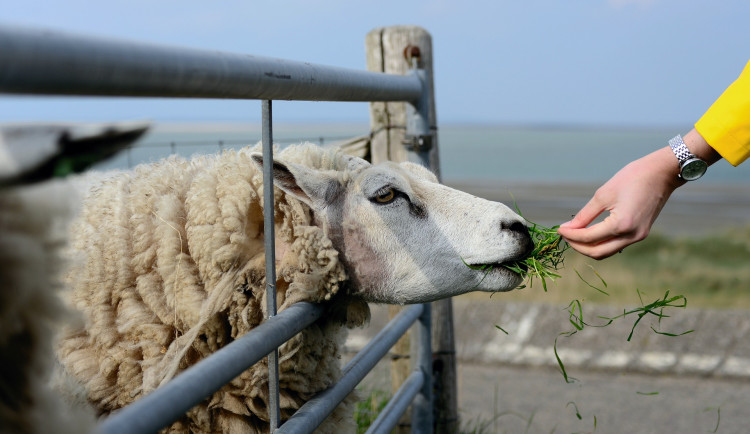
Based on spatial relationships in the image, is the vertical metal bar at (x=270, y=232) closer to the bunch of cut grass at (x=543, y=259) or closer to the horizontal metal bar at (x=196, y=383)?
the horizontal metal bar at (x=196, y=383)

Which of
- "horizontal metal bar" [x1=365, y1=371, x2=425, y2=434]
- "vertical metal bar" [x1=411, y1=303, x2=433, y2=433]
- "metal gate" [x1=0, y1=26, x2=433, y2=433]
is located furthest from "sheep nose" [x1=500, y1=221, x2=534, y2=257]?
"vertical metal bar" [x1=411, y1=303, x2=433, y2=433]

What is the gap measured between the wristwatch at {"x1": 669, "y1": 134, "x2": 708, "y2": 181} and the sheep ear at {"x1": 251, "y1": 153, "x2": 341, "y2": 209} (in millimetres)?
1041

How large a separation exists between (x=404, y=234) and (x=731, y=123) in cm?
101

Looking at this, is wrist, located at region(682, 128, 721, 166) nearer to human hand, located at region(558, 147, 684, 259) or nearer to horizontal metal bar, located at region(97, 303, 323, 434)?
human hand, located at region(558, 147, 684, 259)

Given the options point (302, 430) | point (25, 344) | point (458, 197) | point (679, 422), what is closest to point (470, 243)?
point (458, 197)

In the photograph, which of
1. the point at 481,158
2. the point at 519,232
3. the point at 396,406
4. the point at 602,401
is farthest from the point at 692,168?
the point at 481,158

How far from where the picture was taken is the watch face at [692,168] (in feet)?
6.70

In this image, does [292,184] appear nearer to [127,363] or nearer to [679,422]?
[127,363]

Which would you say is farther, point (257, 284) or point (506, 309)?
point (506, 309)

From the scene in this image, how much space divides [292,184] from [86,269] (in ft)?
2.28

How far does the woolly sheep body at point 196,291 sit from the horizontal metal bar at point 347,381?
3.4 inches

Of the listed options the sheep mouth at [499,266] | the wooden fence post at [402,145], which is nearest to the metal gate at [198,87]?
the sheep mouth at [499,266]

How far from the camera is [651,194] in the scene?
200 cm

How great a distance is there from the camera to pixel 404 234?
2447 mm
